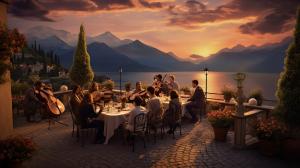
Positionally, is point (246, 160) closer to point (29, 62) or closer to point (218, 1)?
point (218, 1)

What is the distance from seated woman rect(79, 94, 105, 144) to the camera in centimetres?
848

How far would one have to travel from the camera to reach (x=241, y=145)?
8211mm

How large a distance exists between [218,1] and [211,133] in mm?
14839

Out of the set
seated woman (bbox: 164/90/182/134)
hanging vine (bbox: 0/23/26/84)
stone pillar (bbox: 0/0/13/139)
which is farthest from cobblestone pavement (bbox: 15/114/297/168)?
hanging vine (bbox: 0/23/26/84)

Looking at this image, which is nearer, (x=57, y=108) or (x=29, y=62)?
(x=57, y=108)

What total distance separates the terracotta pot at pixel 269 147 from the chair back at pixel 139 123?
10.9 feet

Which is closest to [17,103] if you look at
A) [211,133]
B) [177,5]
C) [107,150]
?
[107,150]

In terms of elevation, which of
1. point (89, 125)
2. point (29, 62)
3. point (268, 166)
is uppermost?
point (29, 62)

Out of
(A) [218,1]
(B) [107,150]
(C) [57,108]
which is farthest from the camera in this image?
(A) [218,1]

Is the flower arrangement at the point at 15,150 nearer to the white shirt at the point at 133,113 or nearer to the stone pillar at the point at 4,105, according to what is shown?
the stone pillar at the point at 4,105

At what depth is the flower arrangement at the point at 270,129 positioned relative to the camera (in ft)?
24.2

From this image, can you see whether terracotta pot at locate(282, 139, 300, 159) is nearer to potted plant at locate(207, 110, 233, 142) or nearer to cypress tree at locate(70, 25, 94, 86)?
potted plant at locate(207, 110, 233, 142)

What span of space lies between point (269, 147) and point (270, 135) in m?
0.37

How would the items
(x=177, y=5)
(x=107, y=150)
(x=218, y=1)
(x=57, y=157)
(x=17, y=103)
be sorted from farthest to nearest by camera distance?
(x=177, y=5), (x=218, y=1), (x=17, y=103), (x=107, y=150), (x=57, y=157)
